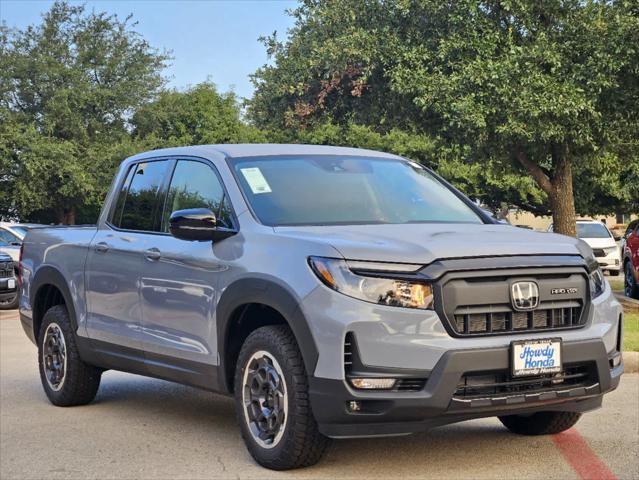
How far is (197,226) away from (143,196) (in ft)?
5.20

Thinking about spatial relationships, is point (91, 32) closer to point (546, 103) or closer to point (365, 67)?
point (365, 67)

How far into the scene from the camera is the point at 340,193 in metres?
6.79

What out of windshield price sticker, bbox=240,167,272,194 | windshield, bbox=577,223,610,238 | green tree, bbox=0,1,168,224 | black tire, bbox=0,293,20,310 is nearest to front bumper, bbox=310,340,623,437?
windshield price sticker, bbox=240,167,272,194

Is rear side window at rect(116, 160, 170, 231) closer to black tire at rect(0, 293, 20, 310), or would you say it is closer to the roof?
the roof

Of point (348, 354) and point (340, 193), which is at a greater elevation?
point (340, 193)

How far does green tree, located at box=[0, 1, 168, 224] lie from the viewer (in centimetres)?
4425

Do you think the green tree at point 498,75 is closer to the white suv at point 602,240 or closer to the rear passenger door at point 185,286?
the white suv at point 602,240

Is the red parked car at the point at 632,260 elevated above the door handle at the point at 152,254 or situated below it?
below

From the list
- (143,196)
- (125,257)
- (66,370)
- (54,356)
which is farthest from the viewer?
(54,356)

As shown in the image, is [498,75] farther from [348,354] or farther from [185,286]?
[348,354]

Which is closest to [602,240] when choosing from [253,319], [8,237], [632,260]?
[632,260]

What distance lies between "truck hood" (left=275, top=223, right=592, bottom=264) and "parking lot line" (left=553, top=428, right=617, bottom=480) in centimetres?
117

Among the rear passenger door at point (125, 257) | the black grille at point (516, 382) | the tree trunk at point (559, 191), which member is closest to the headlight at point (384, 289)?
the black grille at point (516, 382)

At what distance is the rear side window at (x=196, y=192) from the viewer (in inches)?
264
